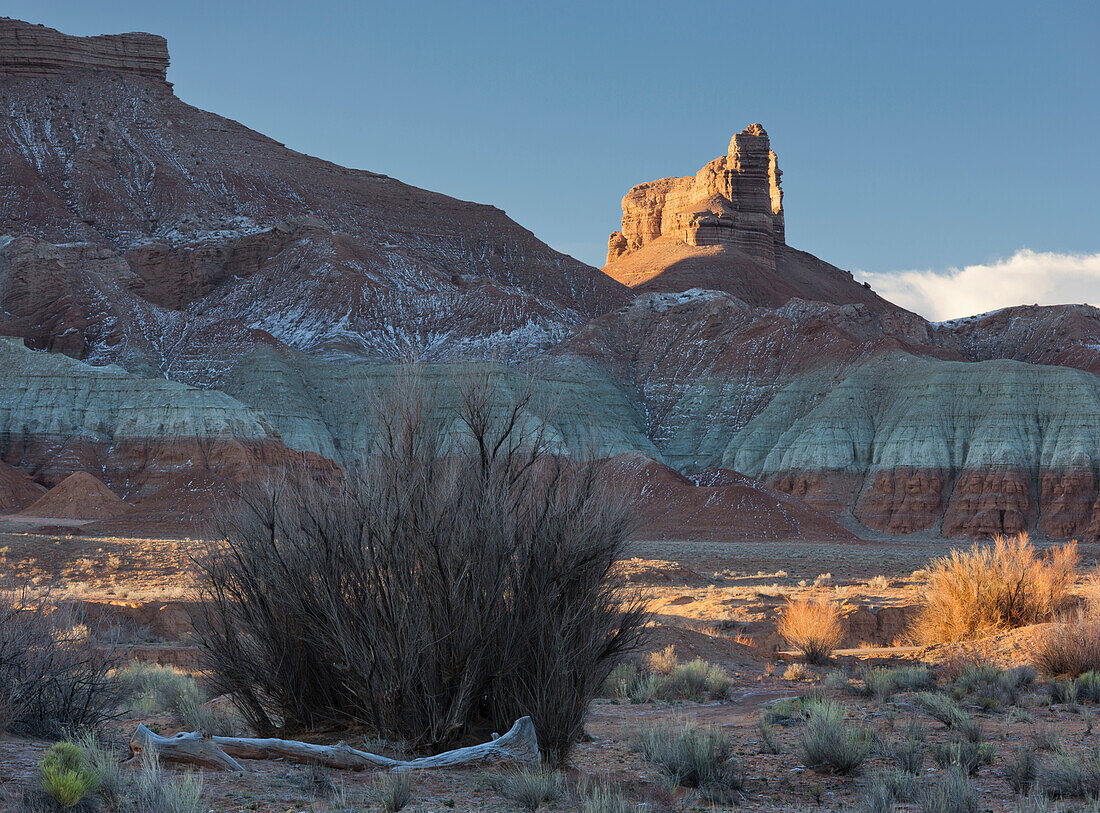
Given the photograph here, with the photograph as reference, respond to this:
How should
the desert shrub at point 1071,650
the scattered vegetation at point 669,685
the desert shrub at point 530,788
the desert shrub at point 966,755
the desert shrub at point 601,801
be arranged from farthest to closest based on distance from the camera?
the scattered vegetation at point 669,685
the desert shrub at point 1071,650
the desert shrub at point 966,755
the desert shrub at point 530,788
the desert shrub at point 601,801

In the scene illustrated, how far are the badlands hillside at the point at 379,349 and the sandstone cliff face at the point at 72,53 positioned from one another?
0.93 feet

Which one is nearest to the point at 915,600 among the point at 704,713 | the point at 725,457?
the point at 704,713

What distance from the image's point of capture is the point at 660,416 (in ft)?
263

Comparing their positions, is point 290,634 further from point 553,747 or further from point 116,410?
point 116,410

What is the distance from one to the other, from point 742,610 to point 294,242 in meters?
75.3

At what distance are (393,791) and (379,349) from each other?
74241 millimetres

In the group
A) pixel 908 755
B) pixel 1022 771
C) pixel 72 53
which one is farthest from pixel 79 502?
pixel 72 53

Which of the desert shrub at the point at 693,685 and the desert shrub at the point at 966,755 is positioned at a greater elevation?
the desert shrub at the point at 966,755

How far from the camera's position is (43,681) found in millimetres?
9336

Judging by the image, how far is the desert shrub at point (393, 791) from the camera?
288 inches

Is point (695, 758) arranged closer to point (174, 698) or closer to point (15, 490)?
point (174, 698)

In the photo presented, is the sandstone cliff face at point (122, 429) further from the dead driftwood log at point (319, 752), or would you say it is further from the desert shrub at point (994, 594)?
the dead driftwood log at point (319, 752)

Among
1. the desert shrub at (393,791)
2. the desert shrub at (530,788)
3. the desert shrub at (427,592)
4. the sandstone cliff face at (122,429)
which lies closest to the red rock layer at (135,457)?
the sandstone cliff face at (122,429)

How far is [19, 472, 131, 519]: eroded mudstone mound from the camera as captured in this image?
5066 cm
